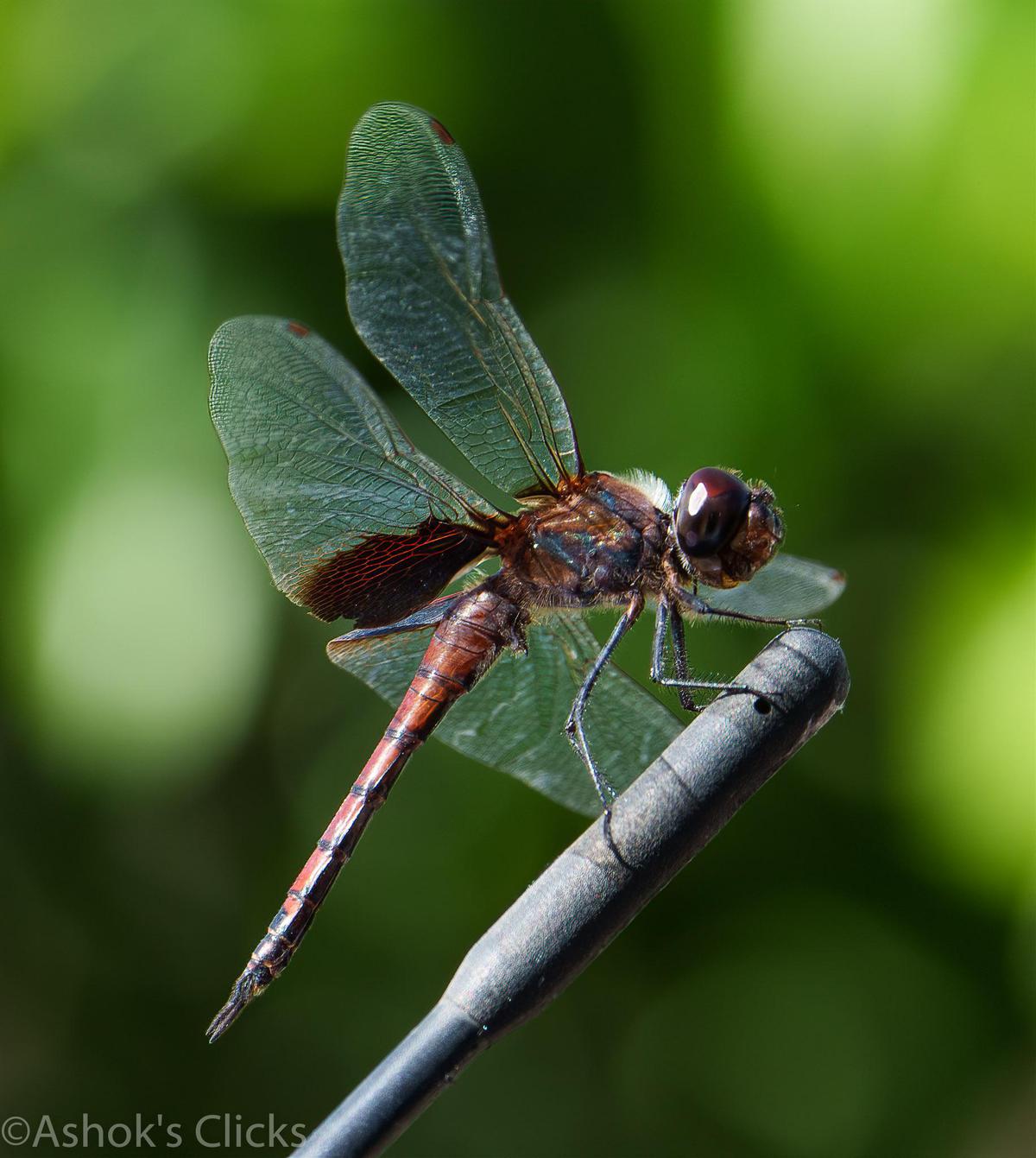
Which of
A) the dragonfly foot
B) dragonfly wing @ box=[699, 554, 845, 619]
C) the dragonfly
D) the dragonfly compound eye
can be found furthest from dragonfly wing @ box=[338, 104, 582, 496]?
the dragonfly foot

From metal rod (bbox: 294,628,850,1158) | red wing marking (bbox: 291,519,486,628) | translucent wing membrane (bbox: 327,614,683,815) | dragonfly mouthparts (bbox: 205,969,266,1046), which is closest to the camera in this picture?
metal rod (bbox: 294,628,850,1158)

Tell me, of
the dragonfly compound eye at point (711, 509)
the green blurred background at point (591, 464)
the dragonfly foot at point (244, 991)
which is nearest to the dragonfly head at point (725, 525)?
the dragonfly compound eye at point (711, 509)

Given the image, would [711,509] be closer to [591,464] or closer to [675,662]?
[675,662]

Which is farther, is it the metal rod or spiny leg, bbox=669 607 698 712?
spiny leg, bbox=669 607 698 712

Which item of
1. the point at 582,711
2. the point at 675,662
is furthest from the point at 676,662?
the point at 582,711

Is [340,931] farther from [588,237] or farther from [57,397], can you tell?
[588,237]

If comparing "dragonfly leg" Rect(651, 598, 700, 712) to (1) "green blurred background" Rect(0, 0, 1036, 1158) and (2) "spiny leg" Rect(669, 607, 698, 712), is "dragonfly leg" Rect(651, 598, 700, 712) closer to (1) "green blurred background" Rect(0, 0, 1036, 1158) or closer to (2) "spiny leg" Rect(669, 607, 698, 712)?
(2) "spiny leg" Rect(669, 607, 698, 712)

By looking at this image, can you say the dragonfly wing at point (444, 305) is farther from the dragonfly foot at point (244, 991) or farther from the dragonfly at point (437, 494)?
the dragonfly foot at point (244, 991)
